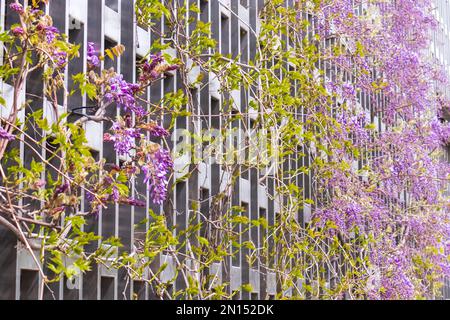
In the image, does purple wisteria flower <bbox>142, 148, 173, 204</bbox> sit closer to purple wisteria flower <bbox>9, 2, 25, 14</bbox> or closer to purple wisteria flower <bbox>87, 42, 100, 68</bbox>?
purple wisteria flower <bbox>87, 42, 100, 68</bbox>

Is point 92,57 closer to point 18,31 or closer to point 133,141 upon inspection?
point 133,141

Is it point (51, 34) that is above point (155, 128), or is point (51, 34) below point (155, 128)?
above

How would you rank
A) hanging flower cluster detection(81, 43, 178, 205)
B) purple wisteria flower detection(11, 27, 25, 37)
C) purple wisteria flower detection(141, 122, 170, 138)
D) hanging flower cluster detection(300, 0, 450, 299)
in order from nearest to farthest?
purple wisteria flower detection(11, 27, 25, 37), hanging flower cluster detection(81, 43, 178, 205), purple wisteria flower detection(141, 122, 170, 138), hanging flower cluster detection(300, 0, 450, 299)

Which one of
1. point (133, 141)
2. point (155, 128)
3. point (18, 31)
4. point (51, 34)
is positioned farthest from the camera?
point (155, 128)

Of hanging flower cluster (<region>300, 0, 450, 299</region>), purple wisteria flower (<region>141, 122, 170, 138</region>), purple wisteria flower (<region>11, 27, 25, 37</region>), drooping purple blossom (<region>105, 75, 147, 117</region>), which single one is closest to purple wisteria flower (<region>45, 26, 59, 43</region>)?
purple wisteria flower (<region>11, 27, 25, 37</region>)

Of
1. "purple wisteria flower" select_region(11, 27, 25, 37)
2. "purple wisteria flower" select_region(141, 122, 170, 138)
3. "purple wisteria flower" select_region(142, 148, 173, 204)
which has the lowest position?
"purple wisteria flower" select_region(142, 148, 173, 204)

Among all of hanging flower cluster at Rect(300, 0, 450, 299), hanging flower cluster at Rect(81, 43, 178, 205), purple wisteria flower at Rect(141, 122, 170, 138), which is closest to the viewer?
hanging flower cluster at Rect(81, 43, 178, 205)

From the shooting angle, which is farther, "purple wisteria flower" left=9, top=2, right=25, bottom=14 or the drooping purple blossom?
the drooping purple blossom

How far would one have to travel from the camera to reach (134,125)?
471cm

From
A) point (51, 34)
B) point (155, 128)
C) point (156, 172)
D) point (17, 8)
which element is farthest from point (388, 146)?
point (17, 8)

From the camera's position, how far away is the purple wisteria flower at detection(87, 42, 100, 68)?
4.74 m

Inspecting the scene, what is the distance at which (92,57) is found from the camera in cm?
475

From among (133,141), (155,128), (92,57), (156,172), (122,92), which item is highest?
(92,57)
